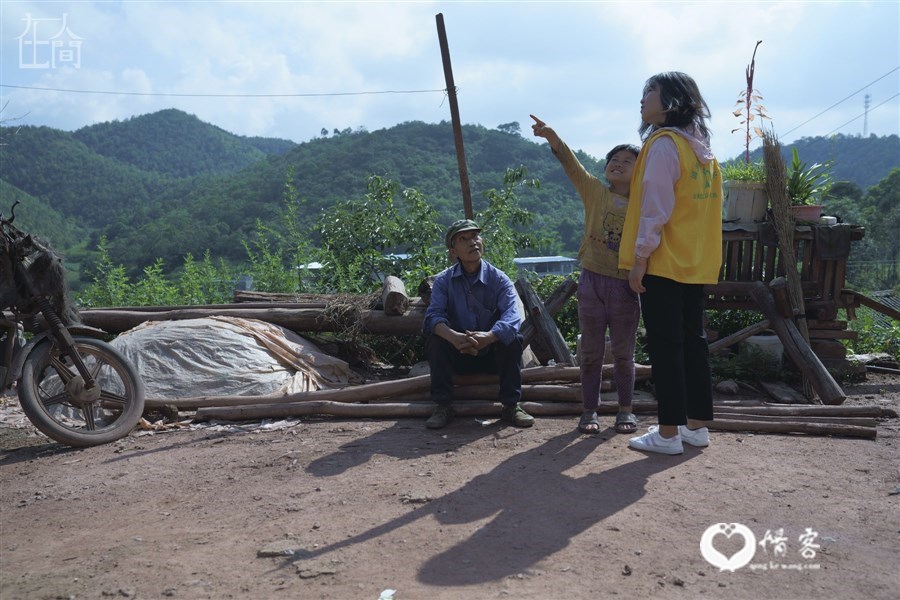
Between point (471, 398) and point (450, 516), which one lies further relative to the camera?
point (471, 398)

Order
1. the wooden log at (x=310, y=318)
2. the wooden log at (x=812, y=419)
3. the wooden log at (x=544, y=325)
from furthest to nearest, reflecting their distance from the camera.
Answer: the wooden log at (x=310, y=318), the wooden log at (x=544, y=325), the wooden log at (x=812, y=419)

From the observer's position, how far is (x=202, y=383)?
19.7 ft

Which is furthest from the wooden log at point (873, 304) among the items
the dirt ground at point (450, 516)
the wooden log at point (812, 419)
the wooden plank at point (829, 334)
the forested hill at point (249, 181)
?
the forested hill at point (249, 181)

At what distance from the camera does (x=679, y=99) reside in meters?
3.90

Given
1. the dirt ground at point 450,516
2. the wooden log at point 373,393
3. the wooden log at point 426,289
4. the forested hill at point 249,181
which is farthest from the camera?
the forested hill at point 249,181

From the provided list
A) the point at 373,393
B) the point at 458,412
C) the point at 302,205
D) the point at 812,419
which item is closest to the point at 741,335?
the point at 812,419

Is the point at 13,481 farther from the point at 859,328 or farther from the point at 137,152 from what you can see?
the point at 137,152

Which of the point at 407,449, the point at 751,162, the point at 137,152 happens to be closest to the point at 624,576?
the point at 407,449

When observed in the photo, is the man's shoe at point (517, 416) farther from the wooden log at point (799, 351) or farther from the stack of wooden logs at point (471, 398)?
the wooden log at point (799, 351)

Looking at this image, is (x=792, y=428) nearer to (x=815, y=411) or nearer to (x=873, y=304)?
(x=815, y=411)

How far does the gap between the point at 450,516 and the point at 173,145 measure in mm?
60484

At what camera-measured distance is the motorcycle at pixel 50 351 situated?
16.0ft
